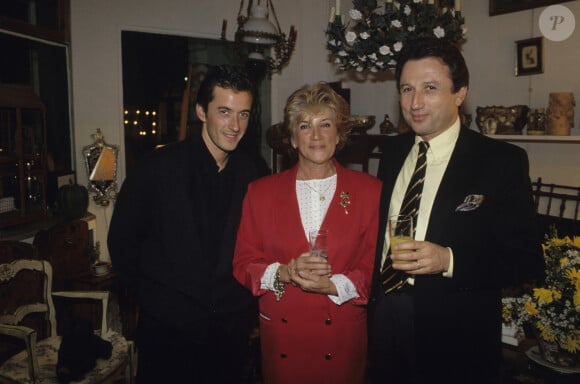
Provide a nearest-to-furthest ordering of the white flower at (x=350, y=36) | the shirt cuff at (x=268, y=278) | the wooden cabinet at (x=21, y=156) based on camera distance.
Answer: the shirt cuff at (x=268, y=278) < the white flower at (x=350, y=36) < the wooden cabinet at (x=21, y=156)

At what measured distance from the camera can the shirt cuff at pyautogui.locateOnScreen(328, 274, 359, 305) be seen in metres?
2.01

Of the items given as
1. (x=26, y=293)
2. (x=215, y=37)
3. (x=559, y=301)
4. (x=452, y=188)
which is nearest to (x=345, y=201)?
(x=452, y=188)

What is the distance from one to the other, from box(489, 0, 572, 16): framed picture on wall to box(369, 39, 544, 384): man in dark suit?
2.61 m

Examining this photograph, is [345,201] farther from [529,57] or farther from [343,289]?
[529,57]

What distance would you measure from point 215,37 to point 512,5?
2.99 metres

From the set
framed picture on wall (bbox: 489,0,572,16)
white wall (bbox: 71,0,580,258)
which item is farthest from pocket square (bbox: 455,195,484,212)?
framed picture on wall (bbox: 489,0,572,16)

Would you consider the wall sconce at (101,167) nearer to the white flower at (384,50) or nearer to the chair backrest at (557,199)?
the white flower at (384,50)

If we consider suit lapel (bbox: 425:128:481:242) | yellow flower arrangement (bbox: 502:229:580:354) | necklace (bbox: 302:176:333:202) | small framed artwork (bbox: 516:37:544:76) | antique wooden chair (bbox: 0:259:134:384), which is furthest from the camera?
small framed artwork (bbox: 516:37:544:76)

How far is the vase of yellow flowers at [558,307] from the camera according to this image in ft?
6.31

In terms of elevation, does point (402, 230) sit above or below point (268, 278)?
above

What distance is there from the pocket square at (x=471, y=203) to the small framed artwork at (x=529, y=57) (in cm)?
277

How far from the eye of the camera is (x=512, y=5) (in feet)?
13.4

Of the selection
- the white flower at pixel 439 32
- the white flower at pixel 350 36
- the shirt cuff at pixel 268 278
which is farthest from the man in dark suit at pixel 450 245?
the white flower at pixel 350 36

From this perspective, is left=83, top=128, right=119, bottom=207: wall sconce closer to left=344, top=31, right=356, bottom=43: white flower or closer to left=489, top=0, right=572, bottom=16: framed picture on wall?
left=344, top=31, right=356, bottom=43: white flower
